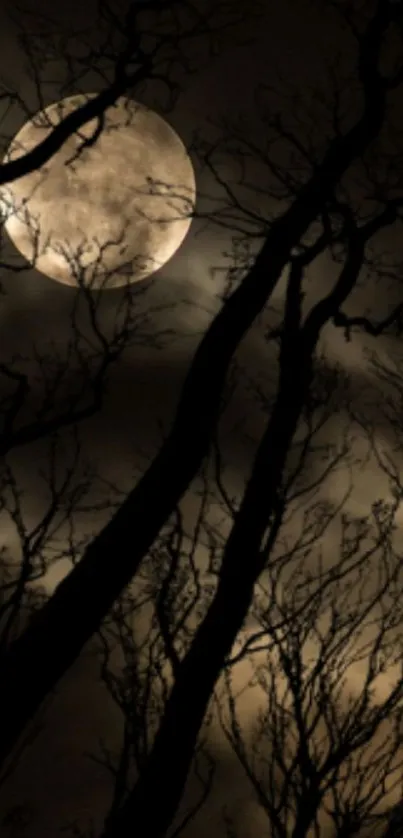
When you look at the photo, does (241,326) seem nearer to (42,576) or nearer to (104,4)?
(104,4)

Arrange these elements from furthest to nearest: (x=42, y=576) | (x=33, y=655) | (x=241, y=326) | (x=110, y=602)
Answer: (x=42, y=576) → (x=241, y=326) → (x=110, y=602) → (x=33, y=655)

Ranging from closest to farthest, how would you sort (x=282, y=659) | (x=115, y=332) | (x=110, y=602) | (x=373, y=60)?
(x=110, y=602) < (x=373, y=60) < (x=115, y=332) < (x=282, y=659)

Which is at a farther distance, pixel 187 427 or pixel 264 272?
pixel 264 272

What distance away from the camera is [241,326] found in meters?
8.19

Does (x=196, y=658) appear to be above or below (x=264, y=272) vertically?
below

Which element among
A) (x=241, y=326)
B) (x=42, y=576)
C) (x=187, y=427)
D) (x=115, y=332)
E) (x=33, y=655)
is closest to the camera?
(x=33, y=655)

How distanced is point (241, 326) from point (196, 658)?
2.47 m

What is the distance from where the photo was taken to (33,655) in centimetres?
650

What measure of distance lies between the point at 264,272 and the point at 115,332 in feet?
14.8

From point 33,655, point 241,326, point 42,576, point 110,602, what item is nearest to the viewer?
point 33,655

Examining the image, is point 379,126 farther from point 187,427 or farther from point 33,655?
point 33,655

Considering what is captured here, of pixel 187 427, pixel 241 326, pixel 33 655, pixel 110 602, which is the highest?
pixel 241 326

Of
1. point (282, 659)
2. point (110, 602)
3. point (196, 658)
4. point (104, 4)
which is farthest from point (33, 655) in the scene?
point (282, 659)

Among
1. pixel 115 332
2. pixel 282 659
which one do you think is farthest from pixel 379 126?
pixel 282 659
